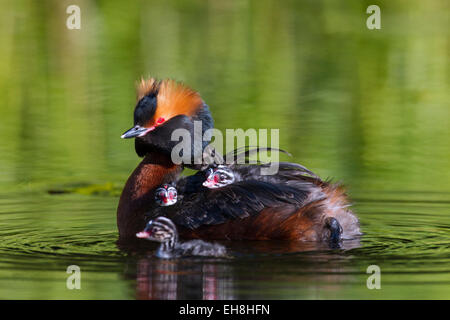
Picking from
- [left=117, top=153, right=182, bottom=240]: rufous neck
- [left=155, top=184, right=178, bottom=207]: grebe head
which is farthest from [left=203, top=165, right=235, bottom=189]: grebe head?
[left=117, top=153, right=182, bottom=240]: rufous neck

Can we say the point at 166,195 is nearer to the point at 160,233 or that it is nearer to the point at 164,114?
the point at 160,233

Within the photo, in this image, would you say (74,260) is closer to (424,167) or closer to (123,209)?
(123,209)

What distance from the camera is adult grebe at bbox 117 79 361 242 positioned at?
25.6 ft

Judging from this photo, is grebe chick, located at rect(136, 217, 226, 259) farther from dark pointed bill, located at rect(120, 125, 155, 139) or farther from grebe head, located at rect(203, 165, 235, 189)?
dark pointed bill, located at rect(120, 125, 155, 139)

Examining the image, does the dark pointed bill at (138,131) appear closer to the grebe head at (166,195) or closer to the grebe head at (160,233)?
the grebe head at (166,195)

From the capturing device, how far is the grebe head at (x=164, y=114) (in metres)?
8.69

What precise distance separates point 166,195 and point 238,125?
14.5 ft

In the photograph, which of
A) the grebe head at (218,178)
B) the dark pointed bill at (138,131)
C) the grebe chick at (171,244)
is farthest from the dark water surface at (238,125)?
the dark pointed bill at (138,131)

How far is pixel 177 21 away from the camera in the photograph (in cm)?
1759

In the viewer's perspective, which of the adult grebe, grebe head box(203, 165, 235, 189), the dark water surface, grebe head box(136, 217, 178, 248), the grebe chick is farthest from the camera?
grebe head box(203, 165, 235, 189)

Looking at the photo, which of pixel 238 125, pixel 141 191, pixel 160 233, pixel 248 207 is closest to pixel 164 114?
pixel 141 191

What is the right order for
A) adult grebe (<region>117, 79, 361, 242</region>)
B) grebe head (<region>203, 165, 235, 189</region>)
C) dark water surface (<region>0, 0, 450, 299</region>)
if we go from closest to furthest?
dark water surface (<region>0, 0, 450, 299</region>) → adult grebe (<region>117, 79, 361, 242</region>) → grebe head (<region>203, 165, 235, 189</region>)

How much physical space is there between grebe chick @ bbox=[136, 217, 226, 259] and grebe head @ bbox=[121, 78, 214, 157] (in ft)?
3.85

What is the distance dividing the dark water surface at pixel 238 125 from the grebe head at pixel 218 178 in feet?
1.70
